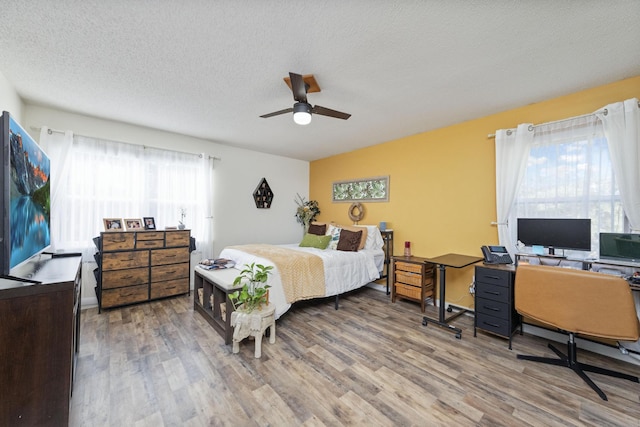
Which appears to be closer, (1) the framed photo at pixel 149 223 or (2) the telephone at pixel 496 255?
(2) the telephone at pixel 496 255

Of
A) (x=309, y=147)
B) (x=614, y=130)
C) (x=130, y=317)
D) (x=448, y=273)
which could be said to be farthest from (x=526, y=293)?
(x=130, y=317)

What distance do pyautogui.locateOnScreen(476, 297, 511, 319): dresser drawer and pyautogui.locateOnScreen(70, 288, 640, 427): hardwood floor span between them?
0.29m

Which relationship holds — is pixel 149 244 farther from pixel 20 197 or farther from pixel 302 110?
pixel 302 110

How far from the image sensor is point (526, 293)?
6.75 feet

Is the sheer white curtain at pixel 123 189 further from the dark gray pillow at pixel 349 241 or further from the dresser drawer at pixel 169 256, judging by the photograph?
the dark gray pillow at pixel 349 241

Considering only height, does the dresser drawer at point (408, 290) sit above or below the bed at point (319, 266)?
below

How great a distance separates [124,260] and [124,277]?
22 cm

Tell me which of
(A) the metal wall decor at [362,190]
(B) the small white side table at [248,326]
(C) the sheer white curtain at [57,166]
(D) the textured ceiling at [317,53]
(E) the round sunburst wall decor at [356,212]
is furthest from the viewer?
(E) the round sunburst wall decor at [356,212]

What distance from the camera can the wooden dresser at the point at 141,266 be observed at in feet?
10.2

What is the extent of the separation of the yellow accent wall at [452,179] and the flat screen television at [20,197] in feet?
13.2

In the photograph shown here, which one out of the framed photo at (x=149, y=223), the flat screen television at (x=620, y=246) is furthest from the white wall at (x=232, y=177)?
the flat screen television at (x=620, y=246)

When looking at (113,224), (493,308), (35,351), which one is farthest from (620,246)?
(113,224)

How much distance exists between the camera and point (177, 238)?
3645 millimetres

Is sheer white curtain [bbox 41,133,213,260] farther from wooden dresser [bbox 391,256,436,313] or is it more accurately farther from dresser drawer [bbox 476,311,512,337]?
dresser drawer [bbox 476,311,512,337]
